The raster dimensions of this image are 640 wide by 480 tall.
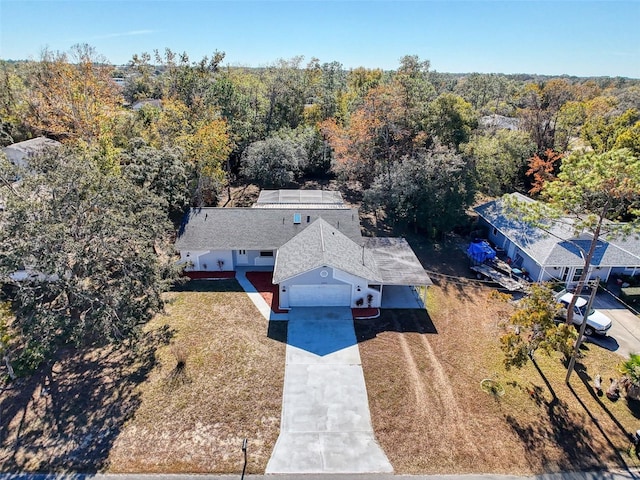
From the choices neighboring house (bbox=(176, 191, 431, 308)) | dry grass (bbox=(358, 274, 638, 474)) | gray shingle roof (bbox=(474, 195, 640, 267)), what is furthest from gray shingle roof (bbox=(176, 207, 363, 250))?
gray shingle roof (bbox=(474, 195, 640, 267))

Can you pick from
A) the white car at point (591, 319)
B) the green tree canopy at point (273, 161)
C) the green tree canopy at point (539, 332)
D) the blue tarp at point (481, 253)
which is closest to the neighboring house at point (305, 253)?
the blue tarp at point (481, 253)

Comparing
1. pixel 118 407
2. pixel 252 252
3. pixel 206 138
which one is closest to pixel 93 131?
pixel 206 138

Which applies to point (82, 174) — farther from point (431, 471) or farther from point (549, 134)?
point (549, 134)

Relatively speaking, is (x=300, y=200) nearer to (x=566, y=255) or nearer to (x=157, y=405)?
(x=566, y=255)

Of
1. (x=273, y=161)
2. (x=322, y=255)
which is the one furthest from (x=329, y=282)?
(x=273, y=161)

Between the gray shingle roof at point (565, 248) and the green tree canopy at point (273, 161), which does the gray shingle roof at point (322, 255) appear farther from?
the green tree canopy at point (273, 161)

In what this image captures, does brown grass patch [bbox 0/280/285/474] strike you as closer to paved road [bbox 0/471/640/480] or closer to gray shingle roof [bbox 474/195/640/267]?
paved road [bbox 0/471/640/480]
